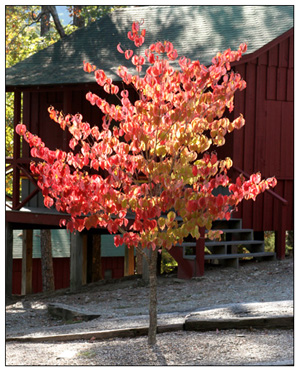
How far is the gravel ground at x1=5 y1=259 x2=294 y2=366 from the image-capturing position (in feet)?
22.9

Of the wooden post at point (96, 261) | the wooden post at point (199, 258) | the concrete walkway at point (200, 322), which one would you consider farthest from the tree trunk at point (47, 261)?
the concrete walkway at point (200, 322)

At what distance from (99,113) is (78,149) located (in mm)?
1234

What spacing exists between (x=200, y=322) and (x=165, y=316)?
43.7 inches

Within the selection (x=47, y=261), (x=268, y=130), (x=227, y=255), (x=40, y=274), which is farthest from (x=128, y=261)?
(x=227, y=255)

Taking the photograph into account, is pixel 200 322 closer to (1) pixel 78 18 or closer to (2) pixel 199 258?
(2) pixel 199 258

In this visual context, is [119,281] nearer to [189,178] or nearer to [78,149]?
[78,149]

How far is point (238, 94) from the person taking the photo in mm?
14844

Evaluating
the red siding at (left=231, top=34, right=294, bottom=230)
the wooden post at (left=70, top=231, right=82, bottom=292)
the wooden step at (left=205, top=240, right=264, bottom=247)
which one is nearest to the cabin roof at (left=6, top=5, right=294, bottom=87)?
the red siding at (left=231, top=34, right=294, bottom=230)

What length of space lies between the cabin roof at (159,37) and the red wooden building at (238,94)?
0.03 metres

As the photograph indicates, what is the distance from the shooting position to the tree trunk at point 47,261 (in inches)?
882

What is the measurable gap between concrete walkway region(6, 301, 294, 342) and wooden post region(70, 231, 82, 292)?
15.9ft

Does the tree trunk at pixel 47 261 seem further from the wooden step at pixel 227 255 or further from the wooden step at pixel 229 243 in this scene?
the wooden step at pixel 227 255

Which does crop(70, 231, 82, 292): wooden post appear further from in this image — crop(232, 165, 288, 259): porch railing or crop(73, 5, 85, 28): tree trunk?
crop(73, 5, 85, 28): tree trunk

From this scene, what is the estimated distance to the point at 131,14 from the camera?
1836 centimetres
